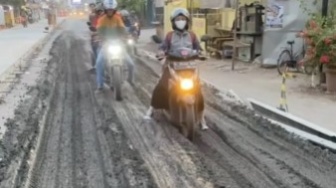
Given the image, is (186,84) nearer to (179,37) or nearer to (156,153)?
(179,37)

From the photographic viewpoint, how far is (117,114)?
958cm

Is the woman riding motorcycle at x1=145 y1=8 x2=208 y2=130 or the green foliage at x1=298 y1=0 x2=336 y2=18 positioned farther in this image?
the green foliage at x1=298 y1=0 x2=336 y2=18

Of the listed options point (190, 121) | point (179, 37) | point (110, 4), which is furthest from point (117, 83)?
point (190, 121)

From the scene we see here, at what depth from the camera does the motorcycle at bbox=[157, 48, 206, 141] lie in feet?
25.1

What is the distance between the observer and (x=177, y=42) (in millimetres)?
8062

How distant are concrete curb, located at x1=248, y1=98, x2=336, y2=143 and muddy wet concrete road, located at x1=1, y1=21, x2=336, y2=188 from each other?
0.30 metres

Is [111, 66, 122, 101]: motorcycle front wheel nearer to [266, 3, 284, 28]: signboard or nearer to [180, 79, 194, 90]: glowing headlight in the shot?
[180, 79, 194, 90]: glowing headlight

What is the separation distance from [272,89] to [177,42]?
4888 millimetres

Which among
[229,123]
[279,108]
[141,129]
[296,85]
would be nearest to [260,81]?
[296,85]

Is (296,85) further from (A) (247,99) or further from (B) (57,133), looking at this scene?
(B) (57,133)

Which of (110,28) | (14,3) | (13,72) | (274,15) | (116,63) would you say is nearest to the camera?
(116,63)

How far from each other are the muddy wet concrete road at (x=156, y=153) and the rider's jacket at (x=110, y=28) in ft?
5.61

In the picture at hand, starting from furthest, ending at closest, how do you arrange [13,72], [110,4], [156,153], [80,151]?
[13,72]
[110,4]
[80,151]
[156,153]

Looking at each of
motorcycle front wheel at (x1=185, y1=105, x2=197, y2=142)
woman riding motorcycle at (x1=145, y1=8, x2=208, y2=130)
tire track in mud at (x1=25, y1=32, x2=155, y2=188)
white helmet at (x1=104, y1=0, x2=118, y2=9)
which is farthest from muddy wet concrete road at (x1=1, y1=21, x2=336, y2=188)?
white helmet at (x1=104, y1=0, x2=118, y2=9)
